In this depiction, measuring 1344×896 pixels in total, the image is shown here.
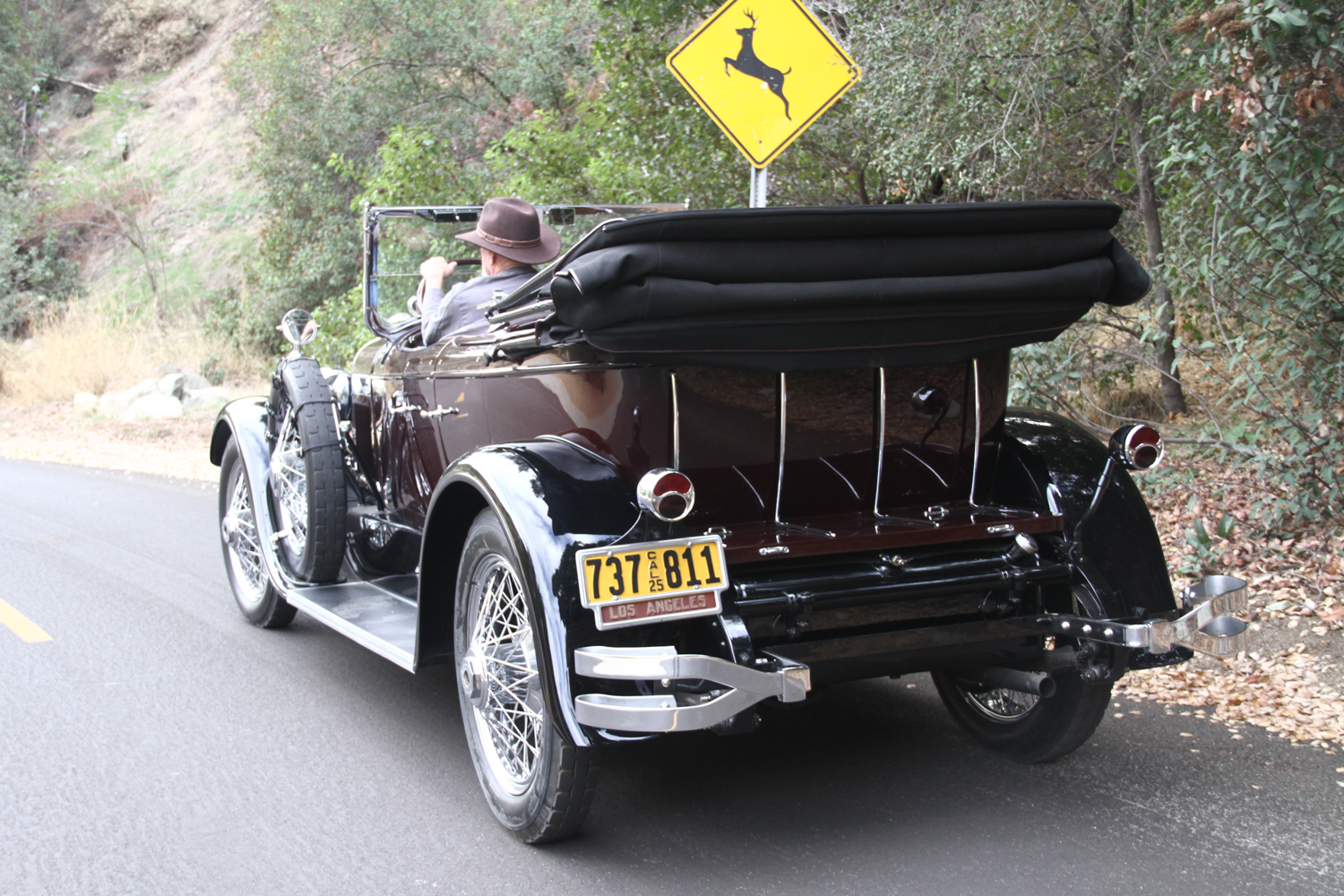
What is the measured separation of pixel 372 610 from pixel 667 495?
6.29ft

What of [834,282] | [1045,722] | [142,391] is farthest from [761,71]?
[142,391]

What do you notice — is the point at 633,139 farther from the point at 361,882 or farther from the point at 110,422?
the point at 110,422

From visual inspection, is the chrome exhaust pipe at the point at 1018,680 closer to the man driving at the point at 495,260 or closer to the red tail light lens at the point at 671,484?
the red tail light lens at the point at 671,484

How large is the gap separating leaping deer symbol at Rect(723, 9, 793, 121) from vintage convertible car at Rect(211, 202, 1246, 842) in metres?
2.35

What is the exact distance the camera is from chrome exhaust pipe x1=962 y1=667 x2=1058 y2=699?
339 cm

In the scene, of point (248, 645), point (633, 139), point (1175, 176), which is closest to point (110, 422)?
point (633, 139)

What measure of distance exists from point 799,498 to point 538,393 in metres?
0.89

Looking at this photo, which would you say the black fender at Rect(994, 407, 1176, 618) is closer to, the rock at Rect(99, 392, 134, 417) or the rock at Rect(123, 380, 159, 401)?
the rock at Rect(99, 392, 134, 417)

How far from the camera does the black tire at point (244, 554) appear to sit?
539 cm

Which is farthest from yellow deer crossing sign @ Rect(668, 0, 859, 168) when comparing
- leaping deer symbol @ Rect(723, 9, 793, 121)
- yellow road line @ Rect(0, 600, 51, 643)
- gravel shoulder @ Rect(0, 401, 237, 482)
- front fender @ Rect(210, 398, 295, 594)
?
gravel shoulder @ Rect(0, 401, 237, 482)

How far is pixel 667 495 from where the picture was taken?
2.90 meters

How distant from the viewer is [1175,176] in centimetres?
593

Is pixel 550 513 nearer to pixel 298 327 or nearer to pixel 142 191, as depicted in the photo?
pixel 298 327

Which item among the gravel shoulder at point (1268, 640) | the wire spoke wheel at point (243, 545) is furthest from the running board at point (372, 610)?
the gravel shoulder at point (1268, 640)
